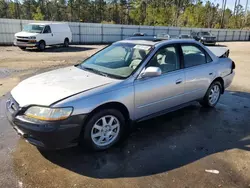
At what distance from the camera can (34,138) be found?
3.10m

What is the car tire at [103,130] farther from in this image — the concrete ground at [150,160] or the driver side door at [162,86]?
the driver side door at [162,86]

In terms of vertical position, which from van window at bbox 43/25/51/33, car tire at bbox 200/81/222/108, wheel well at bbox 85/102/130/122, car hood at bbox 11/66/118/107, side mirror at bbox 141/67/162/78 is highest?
van window at bbox 43/25/51/33

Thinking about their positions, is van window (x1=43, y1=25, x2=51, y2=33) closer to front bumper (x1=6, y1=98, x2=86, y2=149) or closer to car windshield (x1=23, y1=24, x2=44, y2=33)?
car windshield (x1=23, y1=24, x2=44, y2=33)

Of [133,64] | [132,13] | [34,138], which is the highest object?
[132,13]

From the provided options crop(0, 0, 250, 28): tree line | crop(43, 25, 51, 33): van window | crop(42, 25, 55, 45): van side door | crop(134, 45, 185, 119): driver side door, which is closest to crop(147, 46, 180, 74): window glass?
crop(134, 45, 185, 119): driver side door

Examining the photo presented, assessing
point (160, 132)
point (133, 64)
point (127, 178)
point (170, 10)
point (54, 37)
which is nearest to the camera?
point (127, 178)

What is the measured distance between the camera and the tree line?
53062mm

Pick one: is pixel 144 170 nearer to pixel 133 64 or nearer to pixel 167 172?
pixel 167 172

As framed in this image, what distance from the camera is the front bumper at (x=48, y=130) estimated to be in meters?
3.02

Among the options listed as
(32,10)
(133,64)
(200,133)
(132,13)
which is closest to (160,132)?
(200,133)

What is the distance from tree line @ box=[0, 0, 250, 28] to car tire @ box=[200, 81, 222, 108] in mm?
47922

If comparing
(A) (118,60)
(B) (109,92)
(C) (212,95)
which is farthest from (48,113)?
(C) (212,95)

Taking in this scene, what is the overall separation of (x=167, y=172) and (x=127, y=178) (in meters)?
0.54

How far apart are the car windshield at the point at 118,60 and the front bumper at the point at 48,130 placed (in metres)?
1.09
